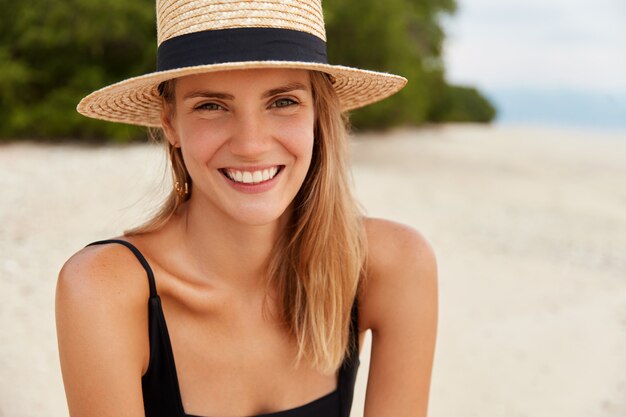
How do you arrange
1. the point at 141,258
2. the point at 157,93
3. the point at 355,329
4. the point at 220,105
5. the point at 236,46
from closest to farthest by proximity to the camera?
1. the point at 236,46
2. the point at 220,105
3. the point at 141,258
4. the point at 157,93
5. the point at 355,329

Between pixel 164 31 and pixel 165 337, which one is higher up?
pixel 164 31

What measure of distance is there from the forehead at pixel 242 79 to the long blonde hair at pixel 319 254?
0.33 metres

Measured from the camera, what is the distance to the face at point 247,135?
5.64 feet

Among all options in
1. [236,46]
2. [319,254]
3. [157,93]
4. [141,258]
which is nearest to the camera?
[236,46]

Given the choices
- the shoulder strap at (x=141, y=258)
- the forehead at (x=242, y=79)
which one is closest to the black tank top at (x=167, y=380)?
the shoulder strap at (x=141, y=258)

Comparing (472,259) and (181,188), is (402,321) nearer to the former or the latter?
(181,188)

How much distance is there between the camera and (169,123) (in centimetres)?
195

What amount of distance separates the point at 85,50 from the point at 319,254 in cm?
1182

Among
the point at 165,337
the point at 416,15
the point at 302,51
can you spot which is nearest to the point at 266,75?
the point at 302,51

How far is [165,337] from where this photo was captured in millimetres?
1965

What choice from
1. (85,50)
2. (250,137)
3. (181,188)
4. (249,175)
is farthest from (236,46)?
(85,50)

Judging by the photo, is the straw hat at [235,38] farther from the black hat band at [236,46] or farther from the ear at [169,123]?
the ear at [169,123]

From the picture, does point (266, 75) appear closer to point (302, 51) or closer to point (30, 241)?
point (302, 51)

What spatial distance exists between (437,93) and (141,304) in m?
18.2
